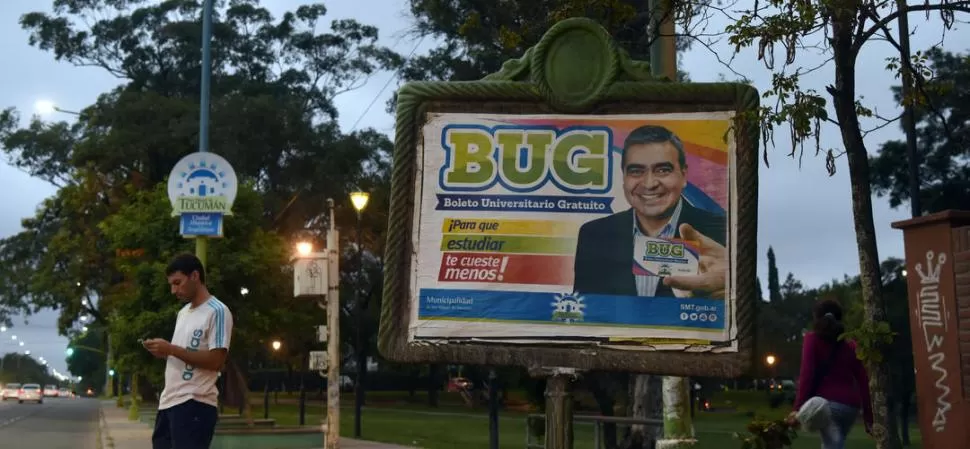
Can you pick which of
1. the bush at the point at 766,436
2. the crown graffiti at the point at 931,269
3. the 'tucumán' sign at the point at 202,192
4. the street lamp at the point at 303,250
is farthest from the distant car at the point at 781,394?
the 'tucumán' sign at the point at 202,192

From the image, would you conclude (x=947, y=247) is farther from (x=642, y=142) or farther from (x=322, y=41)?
(x=322, y=41)

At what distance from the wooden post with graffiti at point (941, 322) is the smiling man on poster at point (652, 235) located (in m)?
2.74

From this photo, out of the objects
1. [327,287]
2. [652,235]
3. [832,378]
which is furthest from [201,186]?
[652,235]

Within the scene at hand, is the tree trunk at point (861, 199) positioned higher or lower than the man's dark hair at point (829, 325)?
higher

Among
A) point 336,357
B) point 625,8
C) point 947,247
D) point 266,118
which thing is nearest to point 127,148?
point 266,118

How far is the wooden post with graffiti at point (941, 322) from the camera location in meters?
5.71

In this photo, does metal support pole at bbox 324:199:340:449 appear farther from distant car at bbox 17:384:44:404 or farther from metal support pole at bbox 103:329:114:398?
distant car at bbox 17:384:44:404

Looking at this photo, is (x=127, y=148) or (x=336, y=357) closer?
(x=336, y=357)

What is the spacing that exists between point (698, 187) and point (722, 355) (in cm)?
49

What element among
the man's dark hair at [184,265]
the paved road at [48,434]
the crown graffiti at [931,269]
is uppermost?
the man's dark hair at [184,265]

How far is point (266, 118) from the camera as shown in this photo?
1720 inches

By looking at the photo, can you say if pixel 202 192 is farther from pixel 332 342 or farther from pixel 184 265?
pixel 184 265

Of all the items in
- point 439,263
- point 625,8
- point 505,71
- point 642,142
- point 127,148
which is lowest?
point 439,263

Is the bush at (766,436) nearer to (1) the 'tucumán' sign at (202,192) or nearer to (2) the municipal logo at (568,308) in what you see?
(2) the municipal logo at (568,308)
